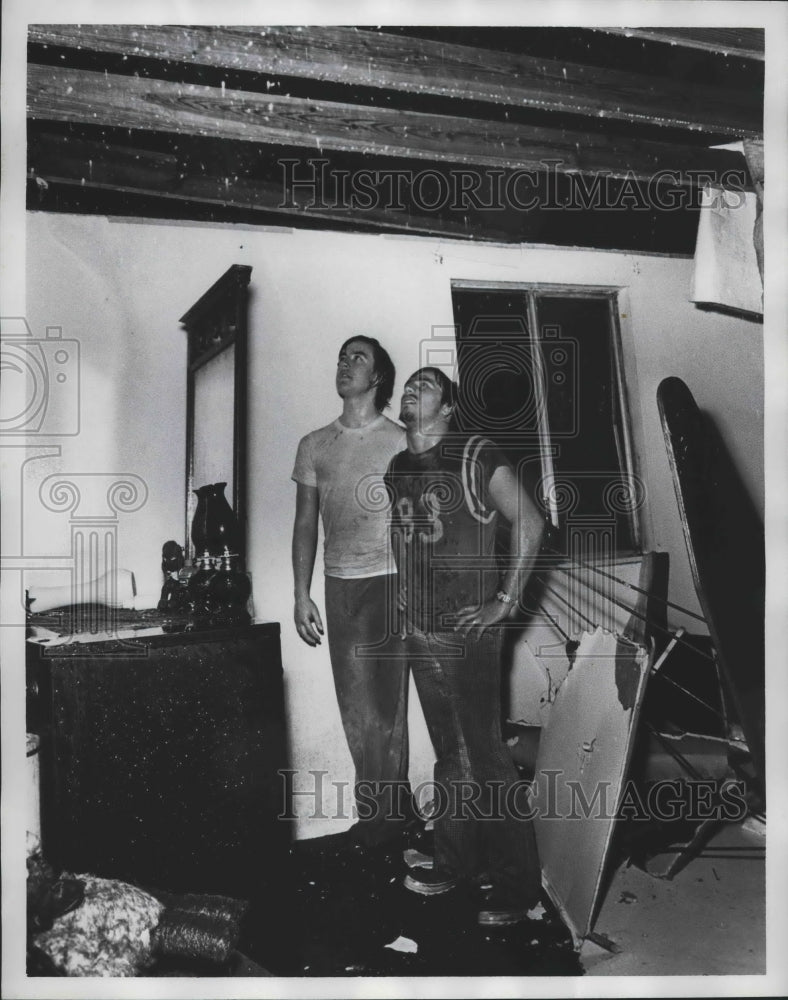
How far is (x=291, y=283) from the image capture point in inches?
75.5

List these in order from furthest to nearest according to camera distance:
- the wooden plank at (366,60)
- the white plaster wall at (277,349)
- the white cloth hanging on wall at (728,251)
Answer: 1. the white cloth hanging on wall at (728,251)
2. the white plaster wall at (277,349)
3. the wooden plank at (366,60)

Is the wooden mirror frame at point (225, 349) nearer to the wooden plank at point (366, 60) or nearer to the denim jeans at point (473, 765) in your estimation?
the wooden plank at point (366, 60)

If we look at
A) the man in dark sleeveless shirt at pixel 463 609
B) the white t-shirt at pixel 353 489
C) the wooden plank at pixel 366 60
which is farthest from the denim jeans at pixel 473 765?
the wooden plank at pixel 366 60

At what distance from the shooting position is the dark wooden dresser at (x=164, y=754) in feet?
5.75

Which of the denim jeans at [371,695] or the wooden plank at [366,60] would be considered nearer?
the wooden plank at [366,60]

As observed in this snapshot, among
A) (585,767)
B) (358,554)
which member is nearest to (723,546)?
(585,767)

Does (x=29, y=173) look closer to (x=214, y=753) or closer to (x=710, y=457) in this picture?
(x=214, y=753)

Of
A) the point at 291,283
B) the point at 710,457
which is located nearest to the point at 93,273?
the point at 291,283

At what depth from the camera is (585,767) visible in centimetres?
189

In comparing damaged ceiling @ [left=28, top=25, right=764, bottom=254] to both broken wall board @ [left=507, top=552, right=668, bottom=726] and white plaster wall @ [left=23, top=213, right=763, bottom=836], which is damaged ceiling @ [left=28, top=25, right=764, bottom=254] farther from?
broken wall board @ [left=507, top=552, right=668, bottom=726]

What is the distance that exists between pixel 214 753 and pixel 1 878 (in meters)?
0.63

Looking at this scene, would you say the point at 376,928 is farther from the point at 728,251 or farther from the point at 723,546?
the point at 728,251

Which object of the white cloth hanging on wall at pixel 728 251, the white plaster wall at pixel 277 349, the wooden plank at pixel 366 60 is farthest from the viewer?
the white cloth hanging on wall at pixel 728 251

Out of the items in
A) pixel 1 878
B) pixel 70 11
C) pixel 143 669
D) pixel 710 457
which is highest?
pixel 70 11
